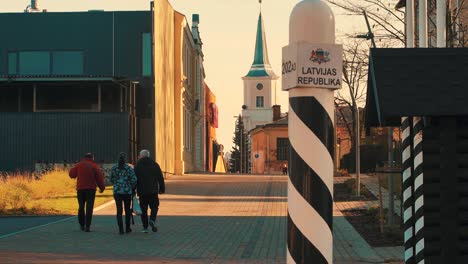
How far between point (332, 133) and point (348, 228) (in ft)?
46.7

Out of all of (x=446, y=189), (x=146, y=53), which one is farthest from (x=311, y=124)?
(x=146, y=53)

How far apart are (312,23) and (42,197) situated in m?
23.6

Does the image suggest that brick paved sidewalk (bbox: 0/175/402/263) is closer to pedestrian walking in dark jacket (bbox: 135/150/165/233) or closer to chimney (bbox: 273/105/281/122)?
pedestrian walking in dark jacket (bbox: 135/150/165/233)

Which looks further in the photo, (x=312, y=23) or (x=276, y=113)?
(x=276, y=113)

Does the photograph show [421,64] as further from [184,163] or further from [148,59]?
[184,163]

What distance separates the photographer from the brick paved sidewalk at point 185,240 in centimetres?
1320

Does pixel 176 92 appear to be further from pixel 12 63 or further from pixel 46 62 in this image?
pixel 12 63

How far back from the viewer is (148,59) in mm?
43656

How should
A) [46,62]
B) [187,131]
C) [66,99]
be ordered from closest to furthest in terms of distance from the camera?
[66,99] → [46,62] → [187,131]

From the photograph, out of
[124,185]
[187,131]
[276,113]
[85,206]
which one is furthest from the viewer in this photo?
[276,113]

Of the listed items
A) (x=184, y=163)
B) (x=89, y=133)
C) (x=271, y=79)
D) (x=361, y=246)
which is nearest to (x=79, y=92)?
(x=89, y=133)

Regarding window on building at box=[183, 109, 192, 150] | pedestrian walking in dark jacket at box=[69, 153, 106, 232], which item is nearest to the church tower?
window on building at box=[183, 109, 192, 150]

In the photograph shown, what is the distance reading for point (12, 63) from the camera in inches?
1784

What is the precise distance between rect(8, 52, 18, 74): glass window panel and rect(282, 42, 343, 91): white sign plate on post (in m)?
42.5
